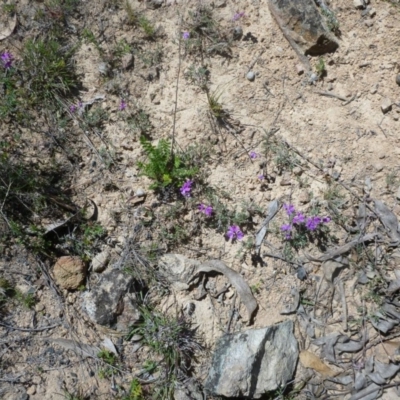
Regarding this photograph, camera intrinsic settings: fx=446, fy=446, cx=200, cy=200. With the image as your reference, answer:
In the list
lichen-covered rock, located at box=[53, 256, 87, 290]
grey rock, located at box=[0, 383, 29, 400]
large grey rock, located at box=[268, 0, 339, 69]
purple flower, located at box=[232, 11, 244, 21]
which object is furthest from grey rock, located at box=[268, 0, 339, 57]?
grey rock, located at box=[0, 383, 29, 400]

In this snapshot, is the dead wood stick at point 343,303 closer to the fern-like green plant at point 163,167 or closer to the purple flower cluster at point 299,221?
the purple flower cluster at point 299,221

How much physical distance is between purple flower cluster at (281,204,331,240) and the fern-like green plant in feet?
3.10

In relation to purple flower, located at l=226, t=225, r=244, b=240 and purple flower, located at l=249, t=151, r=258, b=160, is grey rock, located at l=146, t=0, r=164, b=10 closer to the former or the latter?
purple flower, located at l=249, t=151, r=258, b=160

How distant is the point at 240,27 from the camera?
459 centimetres

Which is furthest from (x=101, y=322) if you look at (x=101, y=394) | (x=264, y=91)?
(x=264, y=91)

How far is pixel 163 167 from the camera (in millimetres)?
4148

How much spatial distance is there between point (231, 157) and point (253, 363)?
1.89m

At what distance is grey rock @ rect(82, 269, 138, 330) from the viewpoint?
399 centimetres

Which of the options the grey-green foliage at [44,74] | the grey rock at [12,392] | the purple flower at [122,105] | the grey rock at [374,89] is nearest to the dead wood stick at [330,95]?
the grey rock at [374,89]

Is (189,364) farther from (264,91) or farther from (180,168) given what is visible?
(264,91)

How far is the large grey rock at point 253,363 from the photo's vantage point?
3699 millimetres

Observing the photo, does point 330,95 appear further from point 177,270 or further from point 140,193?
point 177,270

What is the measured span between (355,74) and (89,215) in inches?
116

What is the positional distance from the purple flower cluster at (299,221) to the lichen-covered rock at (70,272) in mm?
1899
